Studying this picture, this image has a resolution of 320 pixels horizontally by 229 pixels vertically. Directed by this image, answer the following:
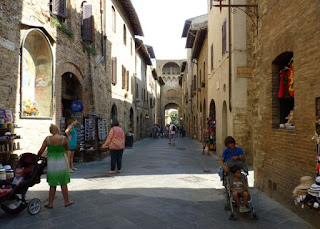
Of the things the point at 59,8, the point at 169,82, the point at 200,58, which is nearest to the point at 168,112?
the point at 169,82

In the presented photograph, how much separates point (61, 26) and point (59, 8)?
2.07 feet

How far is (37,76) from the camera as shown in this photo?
356 inches

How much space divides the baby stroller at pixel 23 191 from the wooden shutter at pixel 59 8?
649 cm

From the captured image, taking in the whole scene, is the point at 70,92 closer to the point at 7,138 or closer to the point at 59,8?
the point at 59,8

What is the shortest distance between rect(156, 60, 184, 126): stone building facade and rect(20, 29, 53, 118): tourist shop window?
38.3 metres

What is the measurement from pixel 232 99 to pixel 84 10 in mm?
6873

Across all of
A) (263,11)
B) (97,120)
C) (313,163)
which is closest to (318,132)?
(313,163)

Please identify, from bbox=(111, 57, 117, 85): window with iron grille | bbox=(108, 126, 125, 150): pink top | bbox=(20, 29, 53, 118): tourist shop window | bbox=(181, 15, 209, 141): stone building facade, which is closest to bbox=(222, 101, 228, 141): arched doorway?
bbox=(108, 126, 125, 150): pink top

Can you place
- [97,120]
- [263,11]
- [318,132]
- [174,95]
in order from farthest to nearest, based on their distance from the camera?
[174,95]
[97,120]
[263,11]
[318,132]

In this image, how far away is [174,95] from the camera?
48.9 meters

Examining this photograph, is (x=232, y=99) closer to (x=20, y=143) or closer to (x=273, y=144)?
(x=273, y=144)

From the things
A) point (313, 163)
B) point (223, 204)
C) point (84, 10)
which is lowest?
point (223, 204)

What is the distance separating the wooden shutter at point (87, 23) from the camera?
11.8m

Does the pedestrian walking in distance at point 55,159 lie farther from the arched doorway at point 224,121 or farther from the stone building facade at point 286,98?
the arched doorway at point 224,121
